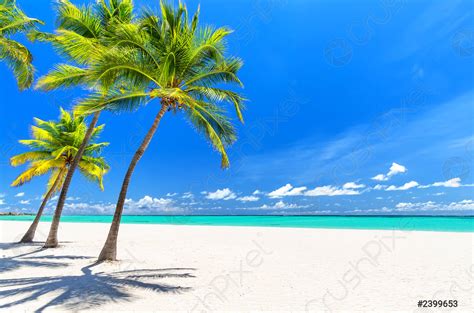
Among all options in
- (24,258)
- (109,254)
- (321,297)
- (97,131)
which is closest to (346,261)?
(321,297)

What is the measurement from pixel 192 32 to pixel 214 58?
902 millimetres

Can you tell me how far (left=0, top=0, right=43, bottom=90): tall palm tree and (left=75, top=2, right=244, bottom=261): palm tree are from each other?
141 inches

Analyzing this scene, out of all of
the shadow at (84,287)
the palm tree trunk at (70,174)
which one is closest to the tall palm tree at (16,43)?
the palm tree trunk at (70,174)

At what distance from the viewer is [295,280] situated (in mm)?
7141

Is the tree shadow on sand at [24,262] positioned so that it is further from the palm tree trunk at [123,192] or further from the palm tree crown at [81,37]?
the palm tree crown at [81,37]

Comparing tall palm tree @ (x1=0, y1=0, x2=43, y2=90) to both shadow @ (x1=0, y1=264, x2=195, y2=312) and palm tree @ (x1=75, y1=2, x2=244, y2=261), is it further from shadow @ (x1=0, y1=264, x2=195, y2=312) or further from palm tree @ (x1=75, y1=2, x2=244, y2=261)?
shadow @ (x1=0, y1=264, x2=195, y2=312)

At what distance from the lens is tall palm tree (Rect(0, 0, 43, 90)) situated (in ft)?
31.6

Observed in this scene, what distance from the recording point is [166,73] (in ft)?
26.2

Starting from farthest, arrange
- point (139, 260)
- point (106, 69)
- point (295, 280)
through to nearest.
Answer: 1. point (139, 260)
2. point (106, 69)
3. point (295, 280)

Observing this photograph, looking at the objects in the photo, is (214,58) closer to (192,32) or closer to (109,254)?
(192,32)

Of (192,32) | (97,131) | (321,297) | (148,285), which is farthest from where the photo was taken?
(97,131)

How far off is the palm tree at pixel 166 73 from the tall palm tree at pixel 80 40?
1.63 feet

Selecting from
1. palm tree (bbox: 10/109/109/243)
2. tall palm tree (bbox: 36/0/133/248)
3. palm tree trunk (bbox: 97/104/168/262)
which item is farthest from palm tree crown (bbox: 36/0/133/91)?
palm tree (bbox: 10/109/109/243)

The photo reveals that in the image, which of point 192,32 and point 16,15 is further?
point 16,15
